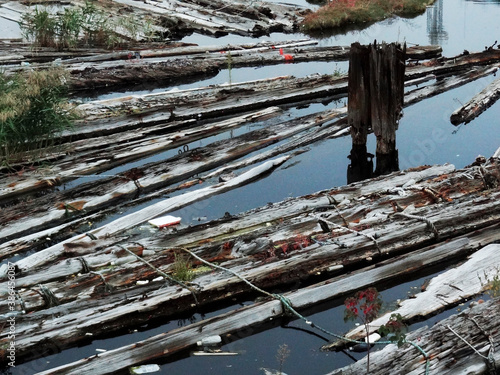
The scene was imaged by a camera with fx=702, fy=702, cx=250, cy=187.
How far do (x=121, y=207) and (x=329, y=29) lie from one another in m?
14.8

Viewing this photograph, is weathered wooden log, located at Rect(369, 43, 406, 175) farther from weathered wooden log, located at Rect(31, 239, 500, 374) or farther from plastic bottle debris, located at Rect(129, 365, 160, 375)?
plastic bottle debris, located at Rect(129, 365, 160, 375)

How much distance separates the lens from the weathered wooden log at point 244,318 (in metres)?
5.75

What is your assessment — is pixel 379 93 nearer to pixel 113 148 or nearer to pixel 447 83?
pixel 113 148

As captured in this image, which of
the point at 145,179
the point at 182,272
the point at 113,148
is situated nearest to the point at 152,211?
the point at 145,179

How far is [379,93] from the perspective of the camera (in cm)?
1084

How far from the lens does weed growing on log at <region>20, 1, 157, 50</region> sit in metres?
17.3

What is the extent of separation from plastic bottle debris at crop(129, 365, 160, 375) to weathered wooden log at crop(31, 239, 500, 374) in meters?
0.05

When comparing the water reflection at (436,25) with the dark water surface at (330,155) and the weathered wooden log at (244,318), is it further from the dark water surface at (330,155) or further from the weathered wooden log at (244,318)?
the weathered wooden log at (244,318)

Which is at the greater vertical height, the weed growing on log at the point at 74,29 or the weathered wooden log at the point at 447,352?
the weed growing on log at the point at 74,29

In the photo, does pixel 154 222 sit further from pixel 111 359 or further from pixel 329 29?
pixel 329 29

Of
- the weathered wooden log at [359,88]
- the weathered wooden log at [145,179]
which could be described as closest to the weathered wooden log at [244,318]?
the weathered wooden log at [145,179]

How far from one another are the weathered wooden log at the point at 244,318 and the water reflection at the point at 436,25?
46.6ft

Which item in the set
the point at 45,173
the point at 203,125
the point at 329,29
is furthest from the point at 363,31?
the point at 45,173

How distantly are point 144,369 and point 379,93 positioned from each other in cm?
649
